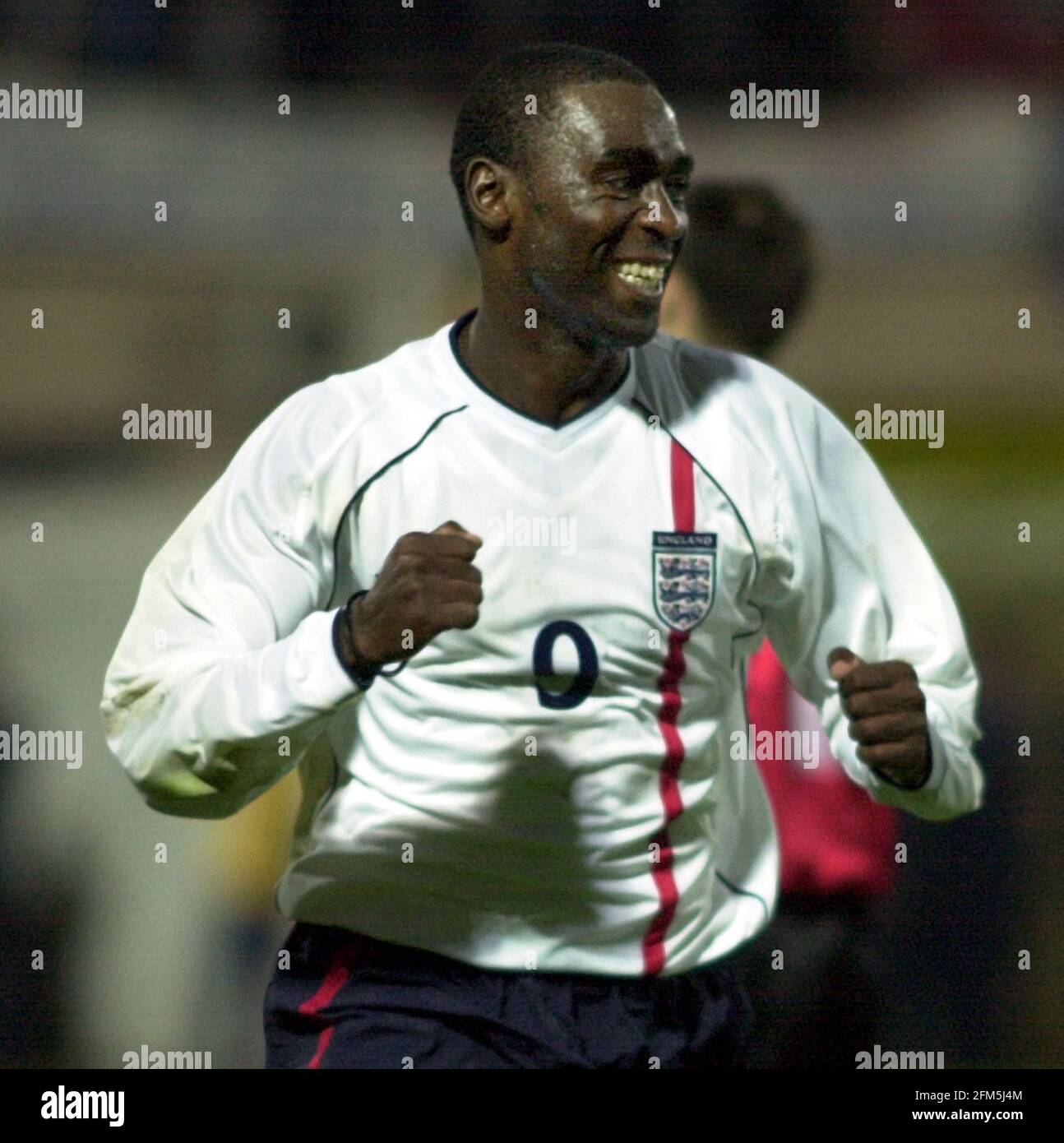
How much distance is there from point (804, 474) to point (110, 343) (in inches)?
60.6

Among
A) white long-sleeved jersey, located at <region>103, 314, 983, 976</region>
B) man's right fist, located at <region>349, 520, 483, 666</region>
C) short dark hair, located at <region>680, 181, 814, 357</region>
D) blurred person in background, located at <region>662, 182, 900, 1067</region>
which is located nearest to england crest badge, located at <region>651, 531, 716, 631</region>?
white long-sleeved jersey, located at <region>103, 314, 983, 976</region>

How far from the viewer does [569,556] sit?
1832 mm

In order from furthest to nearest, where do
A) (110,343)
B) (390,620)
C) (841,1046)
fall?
(110,343), (841,1046), (390,620)

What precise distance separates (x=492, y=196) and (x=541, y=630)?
0.43 meters

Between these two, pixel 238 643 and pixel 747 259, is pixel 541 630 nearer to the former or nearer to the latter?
pixel 238 643

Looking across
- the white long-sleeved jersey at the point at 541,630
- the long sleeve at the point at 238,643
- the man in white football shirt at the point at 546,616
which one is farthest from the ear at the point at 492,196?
the long sleeve at the point at 238,643

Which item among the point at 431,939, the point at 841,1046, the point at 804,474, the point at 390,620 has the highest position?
the point at 804,474

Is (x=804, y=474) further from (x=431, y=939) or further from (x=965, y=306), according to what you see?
(x=965, y=306)

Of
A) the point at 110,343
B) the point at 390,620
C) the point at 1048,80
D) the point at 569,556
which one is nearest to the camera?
the point at 390,620

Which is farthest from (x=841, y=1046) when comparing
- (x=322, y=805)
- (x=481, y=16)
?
(x=481, y=16)

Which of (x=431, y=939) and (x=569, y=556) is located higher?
(x=569, y=556)

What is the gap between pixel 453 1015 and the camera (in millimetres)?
1842

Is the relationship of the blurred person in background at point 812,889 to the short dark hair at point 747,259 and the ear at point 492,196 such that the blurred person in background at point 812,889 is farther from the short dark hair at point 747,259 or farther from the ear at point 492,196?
the ear at point 492,196

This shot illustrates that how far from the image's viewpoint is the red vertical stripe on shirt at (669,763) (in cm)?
187
